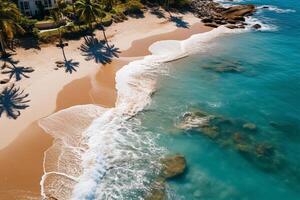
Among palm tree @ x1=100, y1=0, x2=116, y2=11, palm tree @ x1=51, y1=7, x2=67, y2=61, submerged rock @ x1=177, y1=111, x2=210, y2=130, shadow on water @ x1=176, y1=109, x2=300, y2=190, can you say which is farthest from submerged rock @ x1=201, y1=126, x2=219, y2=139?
palm tree @ x1=100, y1=0, x2=116, y2=11

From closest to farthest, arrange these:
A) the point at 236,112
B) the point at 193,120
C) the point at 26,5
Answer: the point at 193,120, the point at 236,112, the point at 26,5

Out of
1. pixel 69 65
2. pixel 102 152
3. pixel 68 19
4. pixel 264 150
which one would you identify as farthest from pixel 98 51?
pixel 264 150

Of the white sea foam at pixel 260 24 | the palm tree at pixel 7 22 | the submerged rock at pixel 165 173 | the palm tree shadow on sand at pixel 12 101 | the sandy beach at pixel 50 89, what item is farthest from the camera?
the white sea foam at pixel 260 24

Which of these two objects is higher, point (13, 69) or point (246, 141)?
point (13, 69)

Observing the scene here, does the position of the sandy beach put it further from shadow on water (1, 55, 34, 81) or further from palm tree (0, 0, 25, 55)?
palm tree (0, 0, 25, 55)

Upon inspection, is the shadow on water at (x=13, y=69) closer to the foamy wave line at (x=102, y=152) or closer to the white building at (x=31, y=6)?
the foamy wave line at (x=102, y=152)

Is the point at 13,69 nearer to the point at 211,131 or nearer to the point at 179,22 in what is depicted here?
the point at 211,131

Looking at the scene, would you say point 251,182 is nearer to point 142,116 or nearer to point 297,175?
point 297,175

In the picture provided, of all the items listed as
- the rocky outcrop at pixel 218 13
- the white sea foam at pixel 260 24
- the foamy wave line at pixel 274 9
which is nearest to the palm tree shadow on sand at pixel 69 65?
the rocky outcrop at pixel 218 13
